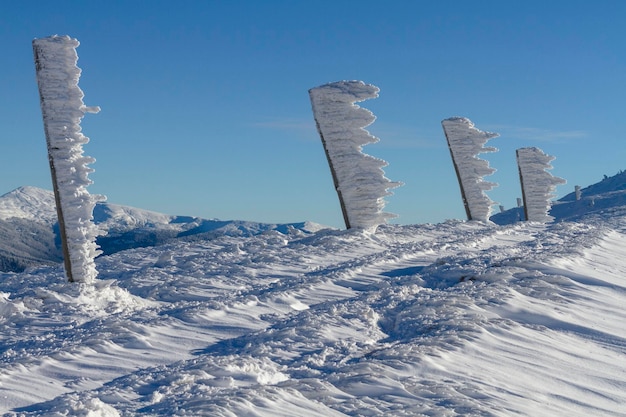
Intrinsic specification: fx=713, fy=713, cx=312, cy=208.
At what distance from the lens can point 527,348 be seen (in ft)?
26.1

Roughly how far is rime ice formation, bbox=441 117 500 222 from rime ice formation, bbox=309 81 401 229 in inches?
342

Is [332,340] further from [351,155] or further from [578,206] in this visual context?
[578,206]

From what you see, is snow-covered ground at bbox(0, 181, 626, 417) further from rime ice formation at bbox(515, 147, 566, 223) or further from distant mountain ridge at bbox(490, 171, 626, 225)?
distant mountain ridge at bbox(490, 171, 626, 225)

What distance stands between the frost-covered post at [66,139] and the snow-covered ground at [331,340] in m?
1.33

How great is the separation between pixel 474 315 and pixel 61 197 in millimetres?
8243

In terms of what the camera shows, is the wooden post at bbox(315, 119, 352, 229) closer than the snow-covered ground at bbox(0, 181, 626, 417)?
No

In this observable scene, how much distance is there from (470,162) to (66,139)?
19205mm

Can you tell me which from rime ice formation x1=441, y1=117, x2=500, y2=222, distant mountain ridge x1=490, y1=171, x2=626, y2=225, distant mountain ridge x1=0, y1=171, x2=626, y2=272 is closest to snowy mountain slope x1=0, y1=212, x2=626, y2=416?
distant mountain ridge x1=0, y1=171, x2=626, y2=272

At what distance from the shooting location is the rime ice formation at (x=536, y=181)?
31.7 metres

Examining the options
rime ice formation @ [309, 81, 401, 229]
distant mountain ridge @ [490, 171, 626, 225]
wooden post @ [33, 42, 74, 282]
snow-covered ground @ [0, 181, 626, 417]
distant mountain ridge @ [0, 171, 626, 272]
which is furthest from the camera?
distant mountain ridge @ [0, 171, 626, 272]

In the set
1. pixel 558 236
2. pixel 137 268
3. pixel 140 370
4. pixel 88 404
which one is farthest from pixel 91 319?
pixel 558 236

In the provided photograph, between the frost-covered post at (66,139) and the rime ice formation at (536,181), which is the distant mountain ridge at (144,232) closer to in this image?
the frost-covered post at (66,139)

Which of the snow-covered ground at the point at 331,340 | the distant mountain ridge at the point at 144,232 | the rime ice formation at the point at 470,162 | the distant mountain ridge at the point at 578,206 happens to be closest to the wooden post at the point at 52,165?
the distant mountain ridge at the point at 144,232

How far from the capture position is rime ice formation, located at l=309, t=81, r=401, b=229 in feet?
69.1
